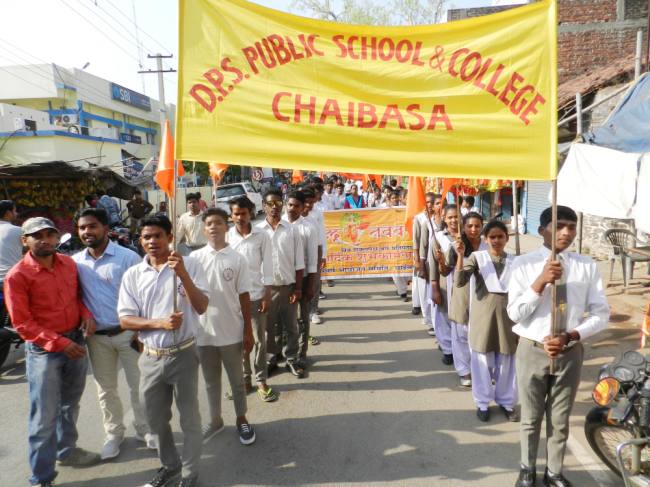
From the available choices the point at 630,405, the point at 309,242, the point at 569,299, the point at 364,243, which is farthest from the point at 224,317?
the point at 364,243

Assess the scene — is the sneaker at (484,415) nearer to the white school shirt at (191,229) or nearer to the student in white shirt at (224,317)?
the student in white shirt at (224,317)

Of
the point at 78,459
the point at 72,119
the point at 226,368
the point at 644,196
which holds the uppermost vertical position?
the point at 72,119

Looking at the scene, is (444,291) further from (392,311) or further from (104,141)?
(104,141)

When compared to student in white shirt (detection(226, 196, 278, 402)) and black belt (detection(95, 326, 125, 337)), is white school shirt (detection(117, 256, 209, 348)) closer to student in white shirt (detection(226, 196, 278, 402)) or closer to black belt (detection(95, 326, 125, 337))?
black belt (detection(95, 326, 125, 337))

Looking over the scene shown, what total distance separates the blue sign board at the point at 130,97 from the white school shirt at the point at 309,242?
31.5 m

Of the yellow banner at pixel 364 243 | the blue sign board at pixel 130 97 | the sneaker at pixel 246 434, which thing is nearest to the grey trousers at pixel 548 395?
the sneaker at pixel 246 434

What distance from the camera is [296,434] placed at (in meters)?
3.69

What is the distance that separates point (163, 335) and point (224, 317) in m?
0.70

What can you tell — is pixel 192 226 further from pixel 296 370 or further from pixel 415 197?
pixel 415 197

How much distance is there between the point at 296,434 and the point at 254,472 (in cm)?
56

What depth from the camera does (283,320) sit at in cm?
480

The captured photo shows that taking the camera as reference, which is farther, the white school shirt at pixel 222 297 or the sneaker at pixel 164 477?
the white school shirt at pixel 222 297

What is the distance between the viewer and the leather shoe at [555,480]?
285cm

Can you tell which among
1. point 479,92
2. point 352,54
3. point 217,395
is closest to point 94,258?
point 217,395
